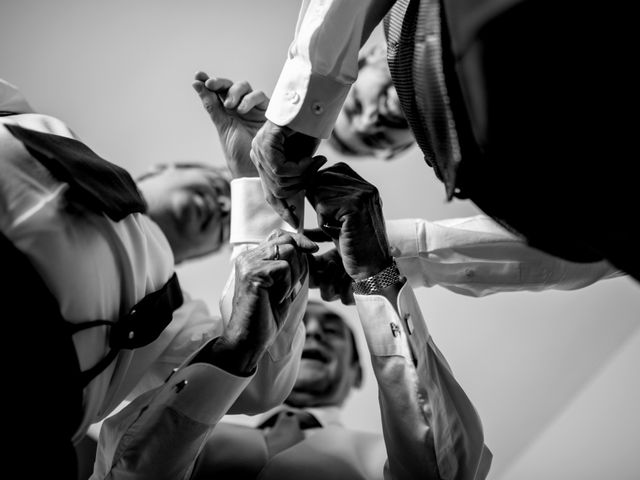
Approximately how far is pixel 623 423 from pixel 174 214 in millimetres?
1364

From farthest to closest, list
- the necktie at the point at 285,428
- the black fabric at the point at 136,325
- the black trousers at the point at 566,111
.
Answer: the necktie at the point at 285,428 → the black fabric at the point at 136,325 → the black trousers at the point at 566,111

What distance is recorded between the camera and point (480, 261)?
3.34ft

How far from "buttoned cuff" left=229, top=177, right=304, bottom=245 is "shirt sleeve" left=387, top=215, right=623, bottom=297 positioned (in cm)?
23

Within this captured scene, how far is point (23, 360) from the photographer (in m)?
A: 0.59

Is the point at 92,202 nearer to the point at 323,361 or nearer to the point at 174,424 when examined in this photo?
the point at 174,424

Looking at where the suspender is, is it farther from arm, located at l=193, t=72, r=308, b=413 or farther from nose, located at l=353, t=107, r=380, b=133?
nose, located at l=353, t=107, r=380, b=133

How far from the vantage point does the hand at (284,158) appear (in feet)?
2.48

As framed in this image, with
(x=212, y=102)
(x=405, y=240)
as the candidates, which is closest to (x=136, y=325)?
(x=212, y=102)

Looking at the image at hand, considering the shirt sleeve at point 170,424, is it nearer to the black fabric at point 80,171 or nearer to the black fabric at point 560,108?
the black fabric at point 80,171

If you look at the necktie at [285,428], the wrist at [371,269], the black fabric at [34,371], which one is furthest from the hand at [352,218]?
the necktie at [285,428]

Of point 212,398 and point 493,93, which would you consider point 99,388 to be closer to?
point 212,398

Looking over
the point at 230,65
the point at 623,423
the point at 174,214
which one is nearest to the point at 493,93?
the point at 174,214

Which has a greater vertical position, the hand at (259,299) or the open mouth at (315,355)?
the hand at (259,299)

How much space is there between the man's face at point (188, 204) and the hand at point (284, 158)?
67 centimetres
